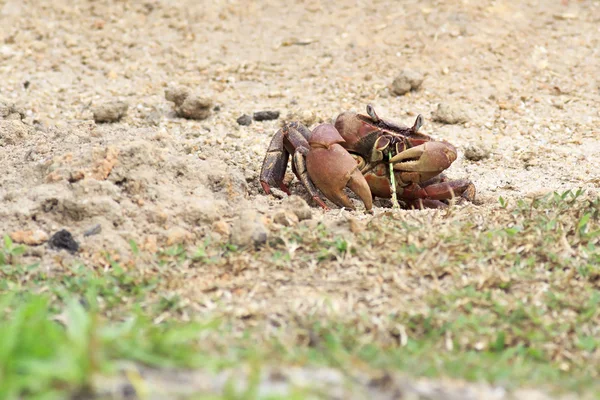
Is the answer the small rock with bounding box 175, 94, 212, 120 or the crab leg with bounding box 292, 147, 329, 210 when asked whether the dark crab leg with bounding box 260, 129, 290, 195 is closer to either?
the crab leg with bounding box 292, 147, 329, 210

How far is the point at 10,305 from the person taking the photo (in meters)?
3.57

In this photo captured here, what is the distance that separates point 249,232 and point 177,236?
36 centimetres

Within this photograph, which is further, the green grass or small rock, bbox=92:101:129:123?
small rock, bbox=92:101:129:123

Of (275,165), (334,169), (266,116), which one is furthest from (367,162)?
(266,116)

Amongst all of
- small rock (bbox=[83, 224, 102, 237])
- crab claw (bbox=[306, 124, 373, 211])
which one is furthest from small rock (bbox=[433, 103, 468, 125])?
small rock (bbox=[83, 224, 102, 237])

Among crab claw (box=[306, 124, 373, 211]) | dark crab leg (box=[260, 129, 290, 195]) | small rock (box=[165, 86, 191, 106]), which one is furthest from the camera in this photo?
small rock (box=[165, 86, 191, 106])

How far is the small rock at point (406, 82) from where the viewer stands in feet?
25.9

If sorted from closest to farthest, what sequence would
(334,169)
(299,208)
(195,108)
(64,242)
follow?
(64,242) → (299,208) → (334,169) → (195,108)

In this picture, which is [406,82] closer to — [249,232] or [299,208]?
[299,208]

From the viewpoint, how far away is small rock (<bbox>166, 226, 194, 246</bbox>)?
14.0ft

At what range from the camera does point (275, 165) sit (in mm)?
5480

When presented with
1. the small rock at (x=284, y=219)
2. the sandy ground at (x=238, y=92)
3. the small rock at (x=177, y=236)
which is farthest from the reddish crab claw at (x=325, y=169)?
the small rock at (x=177, y=236)

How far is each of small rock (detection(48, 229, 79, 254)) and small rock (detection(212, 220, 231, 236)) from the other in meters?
0.68

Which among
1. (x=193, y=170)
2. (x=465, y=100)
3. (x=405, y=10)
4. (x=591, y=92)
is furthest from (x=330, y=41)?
(x=193, y=170)
